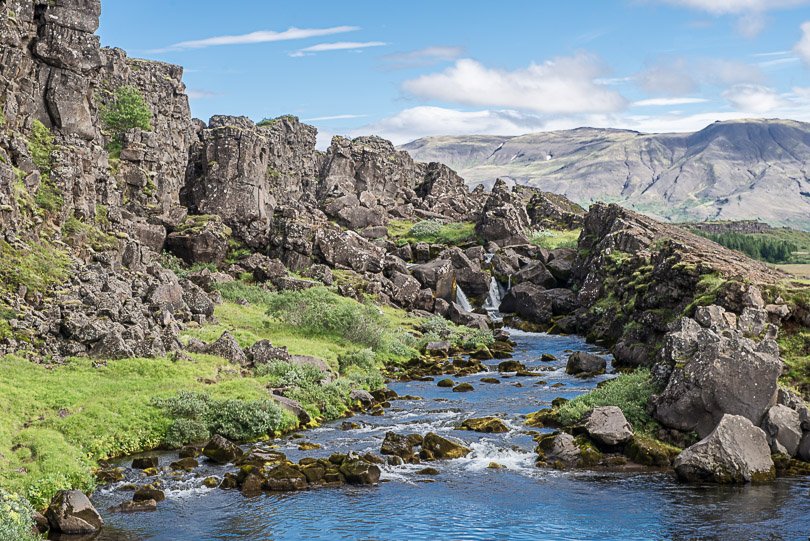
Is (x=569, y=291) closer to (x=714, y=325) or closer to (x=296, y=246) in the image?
(x=296, y=246)

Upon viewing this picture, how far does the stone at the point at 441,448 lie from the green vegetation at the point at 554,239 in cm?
8577

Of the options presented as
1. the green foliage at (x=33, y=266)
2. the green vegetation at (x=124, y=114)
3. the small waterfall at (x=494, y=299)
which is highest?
the green vegetation at (x=124, y=114)

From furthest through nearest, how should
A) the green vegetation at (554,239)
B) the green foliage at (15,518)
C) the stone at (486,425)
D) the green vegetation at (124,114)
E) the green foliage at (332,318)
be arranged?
the green vegetation at (554,239)
the green vegetation at (124,114)
the green foliage at (332,318)
the stone at (486,425)
the green foliage at (15,518)

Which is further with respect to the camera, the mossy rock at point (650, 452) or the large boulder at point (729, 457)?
the mossy rock at point (650, 452)

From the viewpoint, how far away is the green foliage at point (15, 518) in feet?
83.3

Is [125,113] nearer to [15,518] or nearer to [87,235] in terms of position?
[87,235]

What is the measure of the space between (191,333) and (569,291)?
5371cm

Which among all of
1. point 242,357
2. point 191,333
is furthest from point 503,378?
point 191,333

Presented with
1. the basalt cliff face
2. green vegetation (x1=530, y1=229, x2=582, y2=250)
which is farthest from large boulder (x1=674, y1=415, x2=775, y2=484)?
green vegetation (x1=530, y1=229, x2=582, y2=250)

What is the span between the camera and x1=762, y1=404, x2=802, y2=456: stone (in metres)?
38.0

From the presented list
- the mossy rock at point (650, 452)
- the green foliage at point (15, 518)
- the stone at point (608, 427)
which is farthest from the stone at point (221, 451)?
the mossy rock at point (650, 452)

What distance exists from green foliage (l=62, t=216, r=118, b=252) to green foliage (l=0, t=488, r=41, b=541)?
3421 cm

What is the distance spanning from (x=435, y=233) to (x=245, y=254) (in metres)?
47.3

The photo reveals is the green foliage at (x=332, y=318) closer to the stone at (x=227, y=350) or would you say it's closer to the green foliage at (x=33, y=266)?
the stone at (x=227, y=350)
